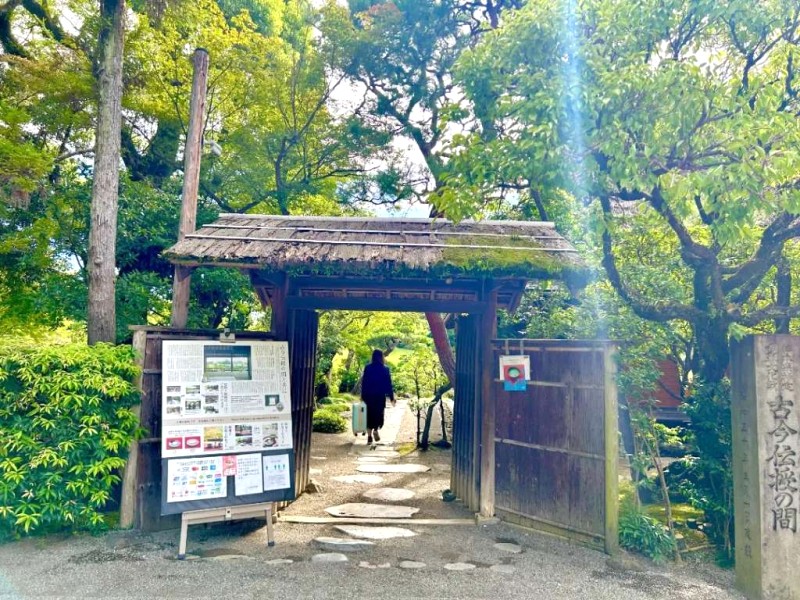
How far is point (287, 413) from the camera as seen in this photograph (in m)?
5.62

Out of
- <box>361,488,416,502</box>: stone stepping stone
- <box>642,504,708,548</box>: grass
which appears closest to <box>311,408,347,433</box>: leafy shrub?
<box>361,488,416,502</box>: stone stepping stone

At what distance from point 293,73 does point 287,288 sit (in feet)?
20.7

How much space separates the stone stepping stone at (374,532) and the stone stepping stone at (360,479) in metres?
2.27

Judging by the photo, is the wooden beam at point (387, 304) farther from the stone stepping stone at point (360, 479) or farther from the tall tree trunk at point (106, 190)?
the stone stepping stone at point (360, 479)

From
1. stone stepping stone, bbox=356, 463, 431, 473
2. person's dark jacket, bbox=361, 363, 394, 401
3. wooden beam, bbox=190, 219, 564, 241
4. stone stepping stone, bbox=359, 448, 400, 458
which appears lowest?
stone stepping stone, bbox=359, 448, 400, 458

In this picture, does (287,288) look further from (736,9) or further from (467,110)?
(736,9)

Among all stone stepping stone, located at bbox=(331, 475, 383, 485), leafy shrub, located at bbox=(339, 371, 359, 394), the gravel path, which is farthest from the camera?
leafy shrub, located at bbox=(339, 371, 359, 394)

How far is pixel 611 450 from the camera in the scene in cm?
517

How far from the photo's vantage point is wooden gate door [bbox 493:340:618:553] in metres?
5.21

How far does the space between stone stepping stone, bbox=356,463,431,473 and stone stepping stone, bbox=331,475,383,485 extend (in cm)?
45

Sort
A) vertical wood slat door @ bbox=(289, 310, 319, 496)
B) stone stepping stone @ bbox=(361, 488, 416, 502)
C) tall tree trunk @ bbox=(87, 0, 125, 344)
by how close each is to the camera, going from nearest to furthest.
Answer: tall tree trunk @ bbox=(87, 0, 125, 344), vertical wood slat door @ bbox=(289, 310, 319, 496), stone stepping stone @ bbox=(361, 488, 416, 502)

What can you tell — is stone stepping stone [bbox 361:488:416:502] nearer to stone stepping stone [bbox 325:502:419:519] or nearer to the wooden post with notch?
stone stepping stone [bbox 325:502:419:519]

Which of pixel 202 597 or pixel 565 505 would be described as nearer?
pixel 202 597

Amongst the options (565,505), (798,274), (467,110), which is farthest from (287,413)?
(798,274)
